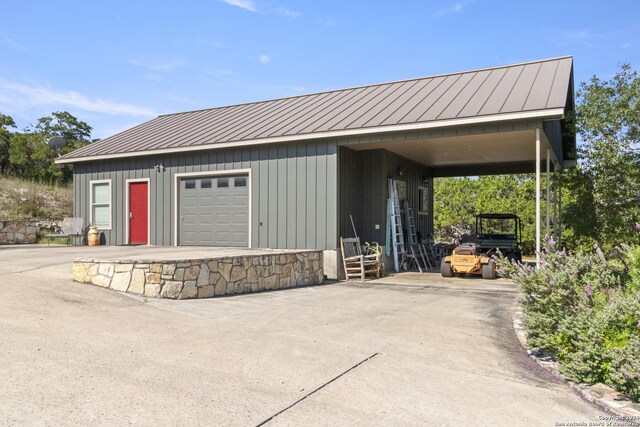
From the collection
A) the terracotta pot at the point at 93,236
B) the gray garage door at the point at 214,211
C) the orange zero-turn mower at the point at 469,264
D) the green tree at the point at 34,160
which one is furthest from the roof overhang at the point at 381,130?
the green tree at the point at 34,160

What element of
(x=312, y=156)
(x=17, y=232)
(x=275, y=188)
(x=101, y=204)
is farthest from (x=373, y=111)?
(x=17, y=232)

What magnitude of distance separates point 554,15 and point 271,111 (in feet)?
26.5

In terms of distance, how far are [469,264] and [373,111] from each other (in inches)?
175

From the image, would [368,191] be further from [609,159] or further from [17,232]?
[17,232]

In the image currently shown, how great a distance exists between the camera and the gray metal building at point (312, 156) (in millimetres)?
10555

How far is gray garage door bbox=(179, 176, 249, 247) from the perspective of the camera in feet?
41.3

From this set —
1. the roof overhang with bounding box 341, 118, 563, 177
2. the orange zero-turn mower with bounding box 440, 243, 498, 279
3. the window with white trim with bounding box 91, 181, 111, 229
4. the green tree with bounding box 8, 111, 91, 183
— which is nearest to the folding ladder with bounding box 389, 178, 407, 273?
the roof overhang with bounding box 341, 118, 563, 177

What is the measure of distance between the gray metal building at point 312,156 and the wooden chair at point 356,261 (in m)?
0.39

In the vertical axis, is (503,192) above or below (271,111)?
below

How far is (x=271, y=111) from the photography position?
14.6 meters

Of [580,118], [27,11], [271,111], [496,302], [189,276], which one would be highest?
[27,11]

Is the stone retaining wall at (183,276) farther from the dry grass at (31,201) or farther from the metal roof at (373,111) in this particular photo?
the dry grass at (31,201)

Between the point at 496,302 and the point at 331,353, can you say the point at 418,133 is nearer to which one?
the point at 496,302

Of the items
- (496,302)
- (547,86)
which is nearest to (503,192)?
(547,86)
